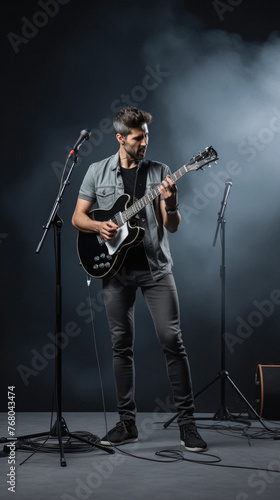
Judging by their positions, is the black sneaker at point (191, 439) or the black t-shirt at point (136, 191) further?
the black t-shirt at point (136, 191)

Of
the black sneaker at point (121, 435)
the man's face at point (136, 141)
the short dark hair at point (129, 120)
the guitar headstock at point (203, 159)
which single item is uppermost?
the short dark hair at point (129, 120)

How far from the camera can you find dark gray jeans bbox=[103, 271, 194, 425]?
2828 mm

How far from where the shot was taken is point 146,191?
294 cm

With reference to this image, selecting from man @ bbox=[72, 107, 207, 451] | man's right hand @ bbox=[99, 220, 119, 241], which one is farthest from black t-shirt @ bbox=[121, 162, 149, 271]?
man's right hand @ bbox=[99, 220, 119, 241]

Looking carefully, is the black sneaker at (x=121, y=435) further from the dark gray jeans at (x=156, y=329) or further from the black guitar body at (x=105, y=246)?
the black guitar body at (x=105, y=246)

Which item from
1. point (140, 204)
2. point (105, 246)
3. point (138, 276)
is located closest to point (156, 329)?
point (138, 276)

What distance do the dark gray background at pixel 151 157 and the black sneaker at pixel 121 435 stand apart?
1.09m

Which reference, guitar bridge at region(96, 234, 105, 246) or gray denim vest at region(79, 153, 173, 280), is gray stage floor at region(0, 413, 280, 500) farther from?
guitar bridge at region(96, 234, 105, 246)

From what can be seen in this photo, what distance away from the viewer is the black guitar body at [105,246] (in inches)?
112

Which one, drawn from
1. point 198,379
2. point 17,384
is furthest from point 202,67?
point 17,384

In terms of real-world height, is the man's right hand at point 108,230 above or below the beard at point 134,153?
below

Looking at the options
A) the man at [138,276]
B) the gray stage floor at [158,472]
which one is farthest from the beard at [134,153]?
the gray stage floor at [158,472]

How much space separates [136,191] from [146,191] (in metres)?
0.06

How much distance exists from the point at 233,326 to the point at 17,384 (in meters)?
1.61
